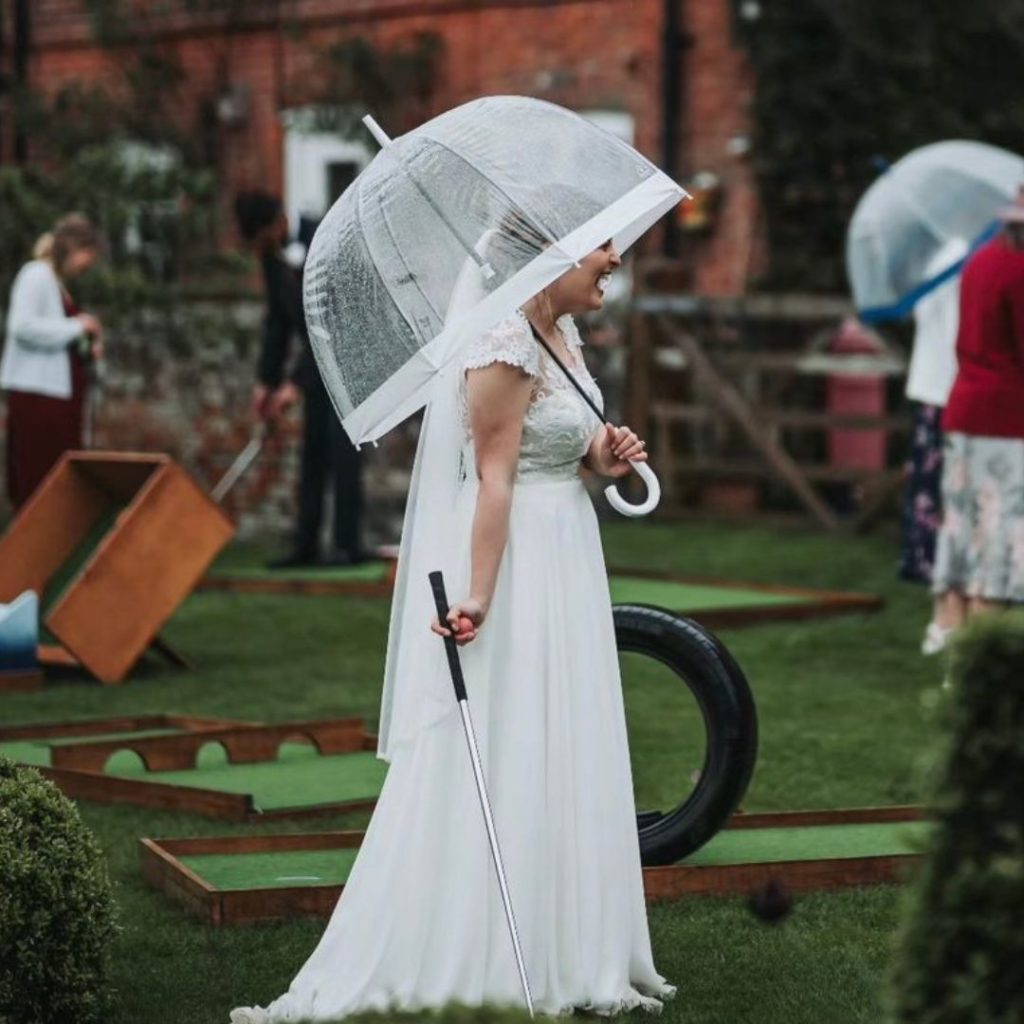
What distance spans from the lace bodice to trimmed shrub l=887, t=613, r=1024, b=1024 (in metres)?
2.09

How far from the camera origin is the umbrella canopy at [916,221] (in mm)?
12156

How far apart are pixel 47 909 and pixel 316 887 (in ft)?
4.82

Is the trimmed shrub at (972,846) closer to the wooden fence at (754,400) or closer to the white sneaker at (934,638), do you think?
the white sneaker at (934,638)

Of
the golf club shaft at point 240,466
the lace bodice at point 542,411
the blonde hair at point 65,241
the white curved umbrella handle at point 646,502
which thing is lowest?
the golf club shaft at point 240,466

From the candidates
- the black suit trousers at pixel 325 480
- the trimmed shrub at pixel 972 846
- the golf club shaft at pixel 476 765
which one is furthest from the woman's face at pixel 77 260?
the trimmed shrub at pixel 972 846

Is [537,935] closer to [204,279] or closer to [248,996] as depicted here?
[248,996]

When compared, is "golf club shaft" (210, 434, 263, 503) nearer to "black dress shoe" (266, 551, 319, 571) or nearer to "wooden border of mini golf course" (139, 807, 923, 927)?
"black dress shoe" (266, 551, 319, 571)

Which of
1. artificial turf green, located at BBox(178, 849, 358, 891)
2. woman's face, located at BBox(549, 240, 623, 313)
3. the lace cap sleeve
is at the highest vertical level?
woman's face, located at BBox(549, 240, 623, 313)

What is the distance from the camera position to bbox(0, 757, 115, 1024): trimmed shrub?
199 inches

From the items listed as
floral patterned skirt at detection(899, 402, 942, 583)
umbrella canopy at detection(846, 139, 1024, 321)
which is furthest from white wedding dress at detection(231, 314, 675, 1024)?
floral patterned skirt at detection(899, 402, 942, 583)

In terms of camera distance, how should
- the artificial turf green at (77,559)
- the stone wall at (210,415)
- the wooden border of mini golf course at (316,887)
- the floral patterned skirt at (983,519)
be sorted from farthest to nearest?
the stone wall at (210,415)
the artificial turf green at (77,559)
the floral patterned skirt at (983,519)
the wooden border of mini golf course at (316,887)

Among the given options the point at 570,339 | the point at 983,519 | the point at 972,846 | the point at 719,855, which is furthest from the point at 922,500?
the point at 972,846

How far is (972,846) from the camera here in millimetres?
3434

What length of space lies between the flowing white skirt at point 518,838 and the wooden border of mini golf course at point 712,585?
603cm
